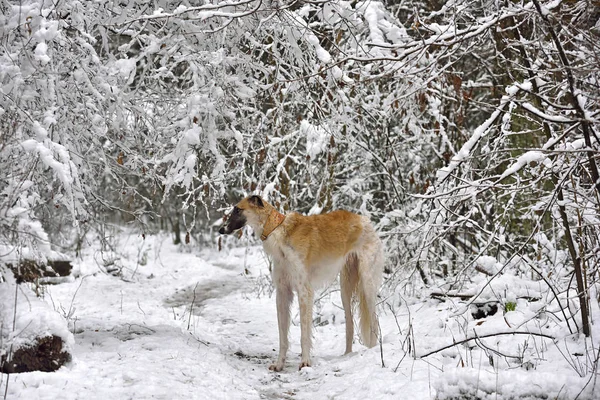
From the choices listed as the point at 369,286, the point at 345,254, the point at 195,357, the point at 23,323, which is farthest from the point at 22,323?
the point at 369,286

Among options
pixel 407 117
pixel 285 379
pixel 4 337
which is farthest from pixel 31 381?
pixel 407 117

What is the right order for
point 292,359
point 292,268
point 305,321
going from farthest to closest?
point 292,359
point 292,268
point 305,321

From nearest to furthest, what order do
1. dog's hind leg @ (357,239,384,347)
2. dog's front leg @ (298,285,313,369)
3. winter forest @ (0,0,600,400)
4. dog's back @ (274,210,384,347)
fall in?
winter forest @ (0,0,600,400) → dog's front leg @ (298,285,313,369) → dog's back @ (274,210,384,347) → dog's hind leg @ (357,239,384,347)

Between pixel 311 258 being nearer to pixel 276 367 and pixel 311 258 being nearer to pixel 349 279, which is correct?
pixel 349 279

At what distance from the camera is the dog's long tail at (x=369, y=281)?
6578mm

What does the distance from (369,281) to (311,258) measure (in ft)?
2.55

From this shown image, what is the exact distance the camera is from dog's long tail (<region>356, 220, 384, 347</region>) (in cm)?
658

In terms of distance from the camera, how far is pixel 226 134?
5.77 meters

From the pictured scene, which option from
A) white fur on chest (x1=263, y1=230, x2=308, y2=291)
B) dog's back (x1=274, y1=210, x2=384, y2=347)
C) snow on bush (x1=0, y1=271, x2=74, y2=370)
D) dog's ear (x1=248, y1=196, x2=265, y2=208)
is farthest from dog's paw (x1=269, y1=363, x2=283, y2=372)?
snow on bush (x1=0, y1=271, x2=74, y2=370)

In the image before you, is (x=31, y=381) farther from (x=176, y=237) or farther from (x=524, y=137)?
(x=176, y=237)

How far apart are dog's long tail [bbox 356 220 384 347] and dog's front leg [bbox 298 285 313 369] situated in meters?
0.69

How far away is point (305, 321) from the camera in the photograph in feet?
20.4

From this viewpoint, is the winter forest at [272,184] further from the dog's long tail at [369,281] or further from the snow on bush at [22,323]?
the dog's long tail at [369,281]

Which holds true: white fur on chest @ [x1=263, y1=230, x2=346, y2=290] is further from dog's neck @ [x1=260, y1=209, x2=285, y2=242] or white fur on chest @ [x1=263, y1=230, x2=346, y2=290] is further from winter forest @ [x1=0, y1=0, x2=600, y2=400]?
winter forest @ [x1=0, y1=0, x2=600, y2=400]
